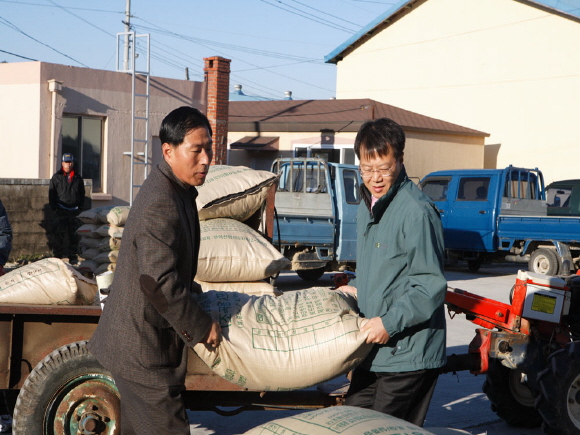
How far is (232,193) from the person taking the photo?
629cm

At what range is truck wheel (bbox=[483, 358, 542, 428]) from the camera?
5273 millimetres

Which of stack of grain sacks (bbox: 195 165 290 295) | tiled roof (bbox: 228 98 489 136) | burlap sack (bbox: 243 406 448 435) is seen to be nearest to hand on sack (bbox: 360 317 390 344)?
burlap sack (bbox: 243 406 448 435)

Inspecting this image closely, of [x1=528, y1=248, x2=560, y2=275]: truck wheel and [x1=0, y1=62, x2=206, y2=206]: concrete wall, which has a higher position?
[x1=0, y1=62, x2=206, y2=206]: concrete wall

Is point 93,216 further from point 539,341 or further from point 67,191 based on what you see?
point 539,341

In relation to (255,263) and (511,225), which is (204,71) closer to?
(511,225)

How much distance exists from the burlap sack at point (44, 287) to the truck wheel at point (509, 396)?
2.97m

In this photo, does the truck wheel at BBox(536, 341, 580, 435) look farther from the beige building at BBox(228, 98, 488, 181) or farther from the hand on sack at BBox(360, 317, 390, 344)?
the beige building at BBox(228, 98, 488, 181)

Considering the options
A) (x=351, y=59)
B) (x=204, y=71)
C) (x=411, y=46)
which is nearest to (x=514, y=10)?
(x=411, y=46)

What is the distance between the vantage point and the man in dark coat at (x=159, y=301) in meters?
2.74

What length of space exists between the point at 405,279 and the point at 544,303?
2212 millimetres

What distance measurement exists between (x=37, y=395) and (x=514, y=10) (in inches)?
995

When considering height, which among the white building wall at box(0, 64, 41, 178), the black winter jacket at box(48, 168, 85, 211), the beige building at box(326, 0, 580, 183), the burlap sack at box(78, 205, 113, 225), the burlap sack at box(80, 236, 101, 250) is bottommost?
the burlap sack at box(80, 236, 101, 250)

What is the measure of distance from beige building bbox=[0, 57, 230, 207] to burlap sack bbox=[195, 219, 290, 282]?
10423 mm

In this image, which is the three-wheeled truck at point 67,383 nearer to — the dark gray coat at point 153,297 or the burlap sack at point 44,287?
the burlap sack at point 44,287
